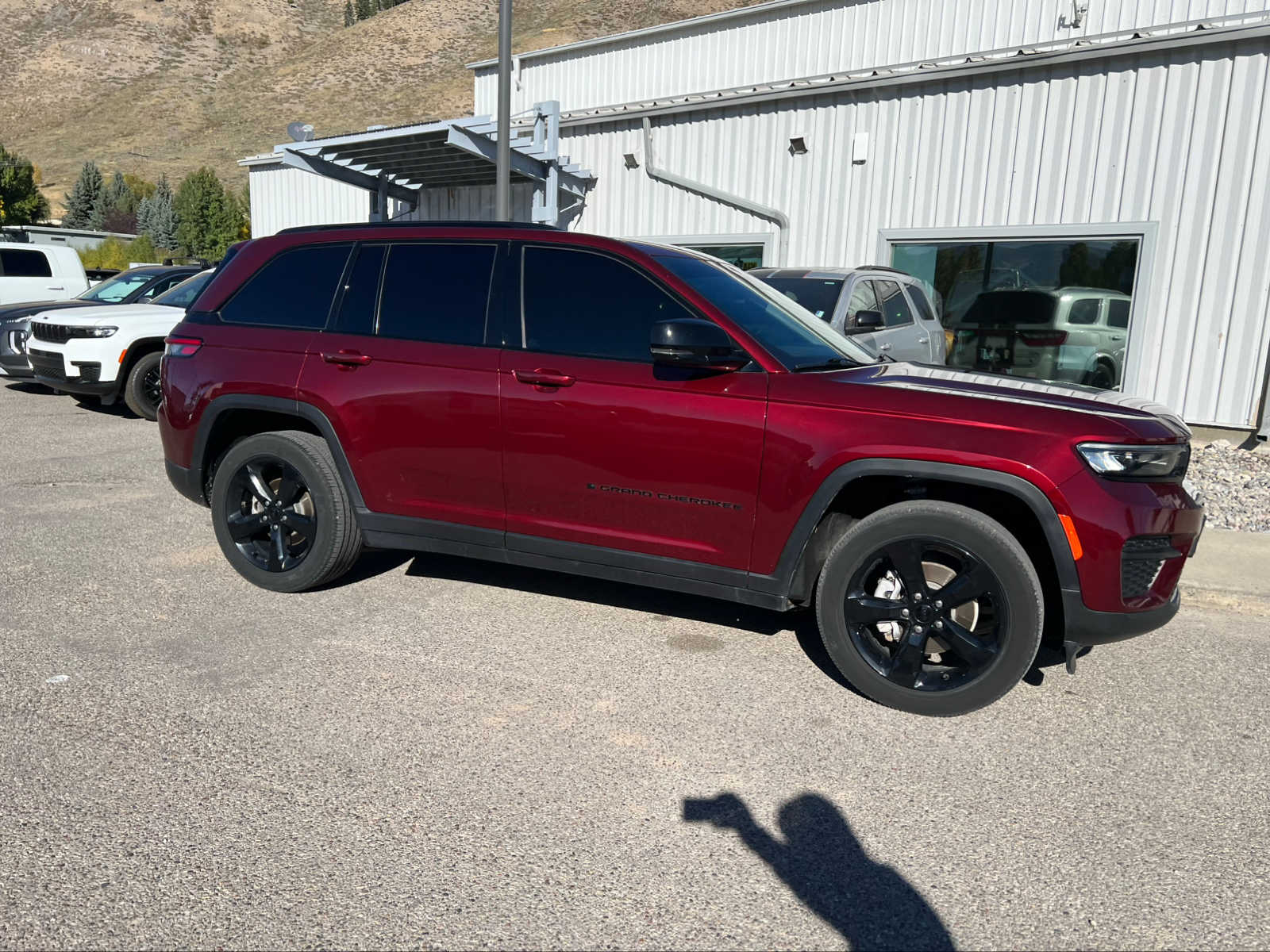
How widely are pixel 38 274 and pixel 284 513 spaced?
46.1 ft

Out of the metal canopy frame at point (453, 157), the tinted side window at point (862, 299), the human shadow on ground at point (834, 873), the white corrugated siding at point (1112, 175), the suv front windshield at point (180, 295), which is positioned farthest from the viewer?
the metal canopy frame at point (453, 157)

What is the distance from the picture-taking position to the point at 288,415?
16.1 feet

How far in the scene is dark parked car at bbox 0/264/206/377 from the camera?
453 inches

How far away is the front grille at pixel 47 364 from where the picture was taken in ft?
33.4

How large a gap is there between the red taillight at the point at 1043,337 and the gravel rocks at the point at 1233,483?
177 centimetres

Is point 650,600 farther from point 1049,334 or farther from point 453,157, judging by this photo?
point 453,157

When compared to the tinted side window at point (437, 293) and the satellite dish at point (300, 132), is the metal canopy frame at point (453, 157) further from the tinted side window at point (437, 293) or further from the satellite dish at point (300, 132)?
the tinted side window at point (437, 293)

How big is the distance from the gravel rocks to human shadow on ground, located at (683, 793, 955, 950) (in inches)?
177

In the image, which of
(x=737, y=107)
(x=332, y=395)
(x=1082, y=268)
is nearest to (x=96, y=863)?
(x=332, y=395)

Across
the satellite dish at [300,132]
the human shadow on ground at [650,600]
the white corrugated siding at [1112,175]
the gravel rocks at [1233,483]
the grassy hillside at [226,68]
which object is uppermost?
the grassy hillside at [226,68]

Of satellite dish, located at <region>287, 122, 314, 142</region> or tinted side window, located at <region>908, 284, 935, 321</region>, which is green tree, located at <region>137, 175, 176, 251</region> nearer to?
satellite dish, located at <region>287, 122, 314, 142</region>

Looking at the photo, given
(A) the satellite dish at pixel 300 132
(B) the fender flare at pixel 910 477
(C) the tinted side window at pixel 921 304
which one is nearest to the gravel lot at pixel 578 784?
(B) the fender flare at pixel 910 477

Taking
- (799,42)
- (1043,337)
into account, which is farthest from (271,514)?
(799,42)

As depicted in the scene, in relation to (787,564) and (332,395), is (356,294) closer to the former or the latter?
(332,395)
